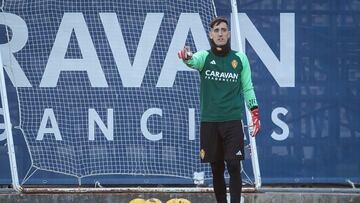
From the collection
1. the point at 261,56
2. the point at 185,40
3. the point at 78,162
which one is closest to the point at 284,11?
the point at 261,56

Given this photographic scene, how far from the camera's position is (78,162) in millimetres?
Result: 9266

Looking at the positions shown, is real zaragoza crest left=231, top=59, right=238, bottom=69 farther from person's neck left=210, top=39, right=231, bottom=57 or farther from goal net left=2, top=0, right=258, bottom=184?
goal net left=2, top=0, right=258, bottom=184

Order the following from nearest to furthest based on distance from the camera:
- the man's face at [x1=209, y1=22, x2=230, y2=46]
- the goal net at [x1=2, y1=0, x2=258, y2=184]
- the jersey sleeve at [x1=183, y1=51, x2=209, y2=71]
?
1. the jersey sleeve at [x1=183, y1=51, x2=209, y2=71]
2. the man's face at [x1=209, y1=22, x2=230, y2=46]
3. the goal net at [x1=2, y1=0, x2=258, y2=184]

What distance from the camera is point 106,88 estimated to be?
30.4ft

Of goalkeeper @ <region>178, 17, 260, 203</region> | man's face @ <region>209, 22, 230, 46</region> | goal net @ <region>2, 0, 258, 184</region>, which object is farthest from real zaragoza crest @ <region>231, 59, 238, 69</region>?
goal net @ <region>2, 0, 258, 184</region>

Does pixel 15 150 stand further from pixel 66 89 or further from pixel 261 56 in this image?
pixel 261 56

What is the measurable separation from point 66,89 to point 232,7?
2.00 m

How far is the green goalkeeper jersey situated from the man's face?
0.13 m

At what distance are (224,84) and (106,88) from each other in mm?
2136

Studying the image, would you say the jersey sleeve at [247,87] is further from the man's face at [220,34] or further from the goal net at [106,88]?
the goal net at [106,88]

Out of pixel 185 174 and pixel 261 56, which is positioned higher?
pixel 261 56

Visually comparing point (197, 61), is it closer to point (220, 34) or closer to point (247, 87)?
point (220, 34)

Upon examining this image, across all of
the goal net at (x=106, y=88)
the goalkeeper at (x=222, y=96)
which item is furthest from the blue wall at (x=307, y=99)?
the goalkeeper at (x=222, y=96)

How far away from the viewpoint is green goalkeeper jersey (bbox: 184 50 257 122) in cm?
748
